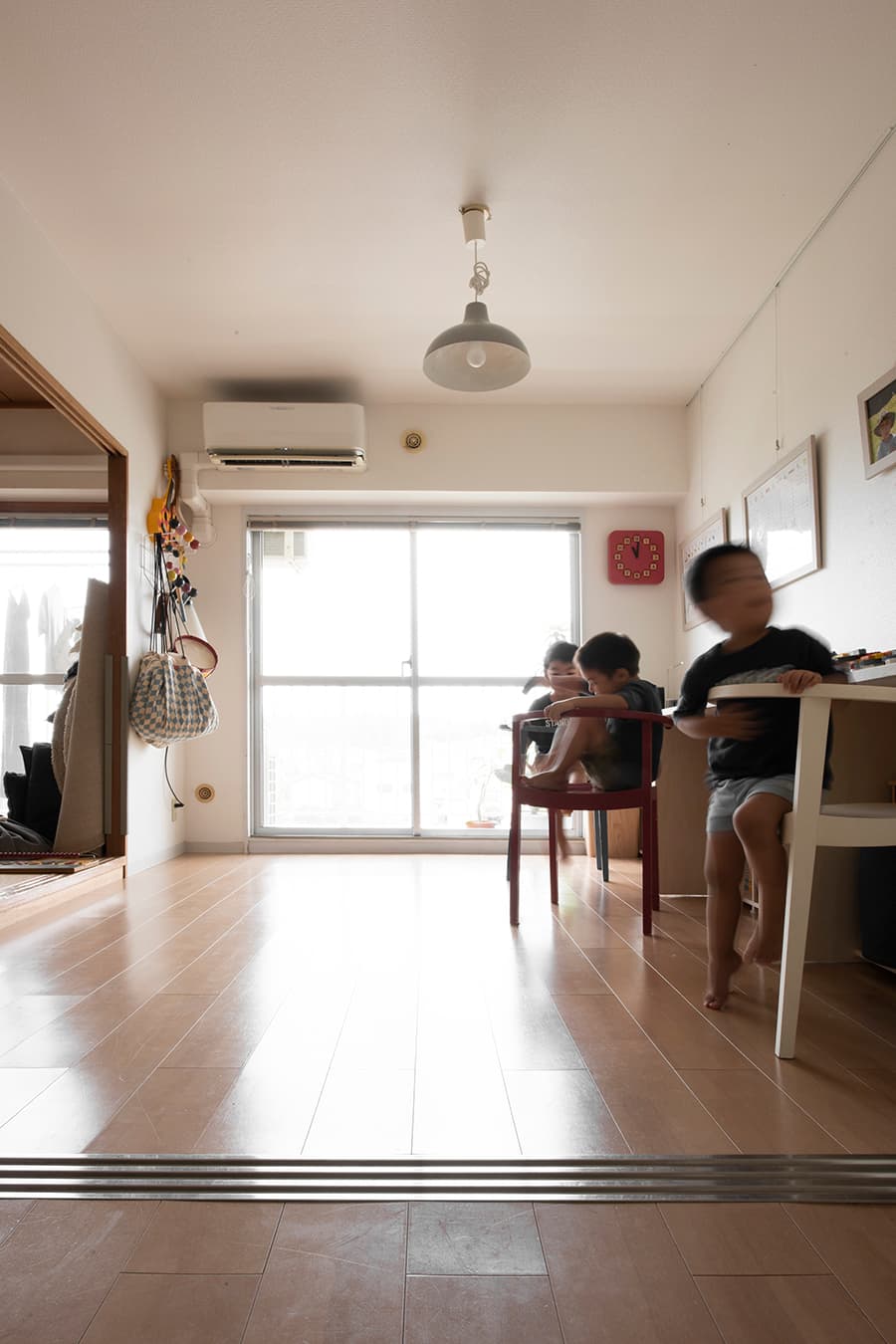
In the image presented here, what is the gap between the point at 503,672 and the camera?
5.43 m

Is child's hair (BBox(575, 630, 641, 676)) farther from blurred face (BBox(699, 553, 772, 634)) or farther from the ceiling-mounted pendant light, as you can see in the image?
blurred face (BBox(699, 553, 772, 634))

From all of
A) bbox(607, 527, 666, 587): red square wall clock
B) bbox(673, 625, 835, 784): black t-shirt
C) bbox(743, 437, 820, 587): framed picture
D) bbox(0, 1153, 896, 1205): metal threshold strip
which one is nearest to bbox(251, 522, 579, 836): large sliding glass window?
bbox(607, 527, 666, 587): red square wall clock

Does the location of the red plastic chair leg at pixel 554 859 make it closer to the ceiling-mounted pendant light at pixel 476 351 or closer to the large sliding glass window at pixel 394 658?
the ceiling-mounted pendant light at pixel 476 351

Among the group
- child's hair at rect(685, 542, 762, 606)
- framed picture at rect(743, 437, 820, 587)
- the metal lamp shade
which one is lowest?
child's hair at rect(685, 542, 762, 606)

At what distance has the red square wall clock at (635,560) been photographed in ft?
17.4

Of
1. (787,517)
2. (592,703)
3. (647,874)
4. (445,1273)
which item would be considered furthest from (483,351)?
(445,1273)

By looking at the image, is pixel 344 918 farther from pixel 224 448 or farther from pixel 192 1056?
pixel 224 448

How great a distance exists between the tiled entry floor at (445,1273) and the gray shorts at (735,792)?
2.86 feet

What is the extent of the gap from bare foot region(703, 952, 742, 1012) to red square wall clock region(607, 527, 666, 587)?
138 inches

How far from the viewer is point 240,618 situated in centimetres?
527

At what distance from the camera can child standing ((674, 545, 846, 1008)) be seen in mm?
1886

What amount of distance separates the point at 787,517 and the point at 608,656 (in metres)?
0.99

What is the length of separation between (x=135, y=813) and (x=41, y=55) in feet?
10.1

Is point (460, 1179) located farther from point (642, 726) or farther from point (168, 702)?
point (168, 702)
